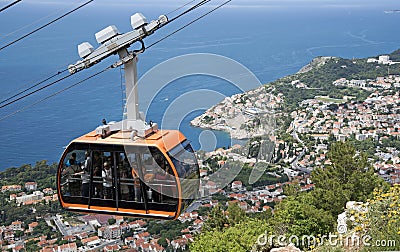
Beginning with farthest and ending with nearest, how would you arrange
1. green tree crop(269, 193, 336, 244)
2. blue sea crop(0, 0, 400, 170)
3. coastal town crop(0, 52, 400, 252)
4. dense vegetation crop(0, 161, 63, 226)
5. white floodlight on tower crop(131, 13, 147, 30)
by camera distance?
blue sea crop(0, 0, 400, 170) → dense vegetation crop(0, 161, 63, 226) → coastal town crop(0, 52, 400, 252) → green tree crop(269, 193, 336, 244) → white floodlight on tower crop(131, 13, 147, 30)

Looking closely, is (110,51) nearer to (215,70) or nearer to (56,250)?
(215,70)

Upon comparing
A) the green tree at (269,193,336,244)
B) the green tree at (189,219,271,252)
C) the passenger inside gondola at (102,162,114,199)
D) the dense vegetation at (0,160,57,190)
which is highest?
the passenger inside gondola at (102,162,114,199)

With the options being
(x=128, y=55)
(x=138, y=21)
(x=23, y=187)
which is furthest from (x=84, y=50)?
(x=23, y=187)

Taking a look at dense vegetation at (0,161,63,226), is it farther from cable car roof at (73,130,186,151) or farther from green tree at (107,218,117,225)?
cable car roof at (73,130,186,151)

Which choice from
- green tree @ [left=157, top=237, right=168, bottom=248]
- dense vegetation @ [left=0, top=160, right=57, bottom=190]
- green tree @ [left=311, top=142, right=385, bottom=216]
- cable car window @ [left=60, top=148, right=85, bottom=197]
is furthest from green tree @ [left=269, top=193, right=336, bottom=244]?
dense vegetation @ [left=0, top=160, right=57, bottom=190]

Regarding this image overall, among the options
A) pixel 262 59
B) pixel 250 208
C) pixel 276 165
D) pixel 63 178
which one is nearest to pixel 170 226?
pixel 250 208

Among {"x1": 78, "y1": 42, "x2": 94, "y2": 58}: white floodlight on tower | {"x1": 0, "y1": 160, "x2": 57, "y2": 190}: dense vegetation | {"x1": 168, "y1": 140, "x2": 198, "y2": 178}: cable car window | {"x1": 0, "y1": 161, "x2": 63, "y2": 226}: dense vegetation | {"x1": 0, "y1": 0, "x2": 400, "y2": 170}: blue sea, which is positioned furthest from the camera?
{"x1": 0, "y1": 0, "x2": 400, "y2": 170}: blue sea

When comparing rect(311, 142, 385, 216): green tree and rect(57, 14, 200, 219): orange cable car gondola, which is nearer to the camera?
rect(57, 14, 200, 219): orange cable car gondola
